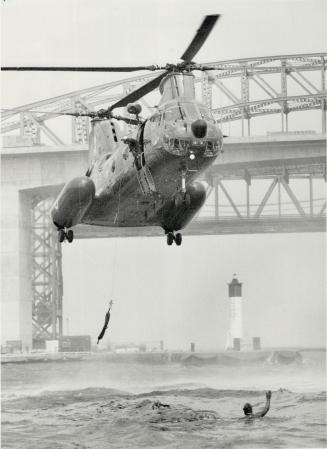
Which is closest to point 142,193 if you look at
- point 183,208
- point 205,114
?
point 183,208

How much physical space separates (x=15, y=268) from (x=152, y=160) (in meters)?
49.0

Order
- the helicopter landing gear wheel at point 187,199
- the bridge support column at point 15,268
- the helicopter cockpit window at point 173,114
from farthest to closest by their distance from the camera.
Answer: the bridge support column at point 15,268 → the helicopter landing gear wheel at point 187,199 → the helicopter cockpit window at point 173,114

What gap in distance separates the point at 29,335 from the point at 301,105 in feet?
115

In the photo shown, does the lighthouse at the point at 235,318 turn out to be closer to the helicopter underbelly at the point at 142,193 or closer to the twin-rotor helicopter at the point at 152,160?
the twin-rotor helicopter at the point at 152,160

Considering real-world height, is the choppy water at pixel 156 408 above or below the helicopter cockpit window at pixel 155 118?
below

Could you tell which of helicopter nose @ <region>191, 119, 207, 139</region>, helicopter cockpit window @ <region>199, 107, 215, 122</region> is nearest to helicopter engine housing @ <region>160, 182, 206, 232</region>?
helicopter cockpit window @ <region>199, 107, 215, 122</region>

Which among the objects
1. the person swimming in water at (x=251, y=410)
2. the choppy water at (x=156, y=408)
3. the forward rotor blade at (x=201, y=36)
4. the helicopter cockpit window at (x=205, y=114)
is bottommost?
the choppy water at (x=156, y=408)

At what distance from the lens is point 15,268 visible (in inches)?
2923

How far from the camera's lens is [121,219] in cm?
3184

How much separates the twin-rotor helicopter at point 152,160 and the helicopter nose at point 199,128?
0.03 m

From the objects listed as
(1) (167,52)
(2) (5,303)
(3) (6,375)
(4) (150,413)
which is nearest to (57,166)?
(2) (5,303)

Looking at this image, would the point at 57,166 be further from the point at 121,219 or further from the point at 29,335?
the point at 121,219

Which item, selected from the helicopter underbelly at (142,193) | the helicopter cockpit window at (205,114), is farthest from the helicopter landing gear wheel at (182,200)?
the helicopter cockpit window at (205,114)

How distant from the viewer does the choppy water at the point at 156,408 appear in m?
33.6
